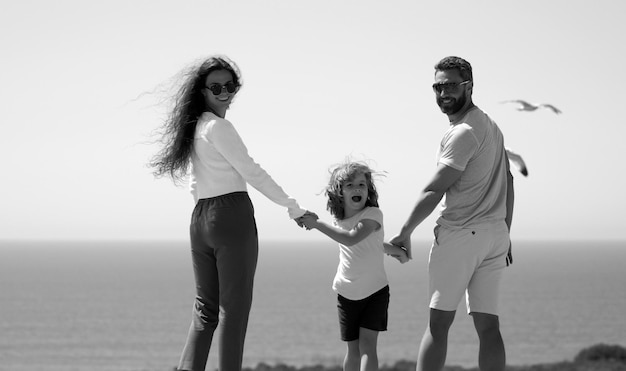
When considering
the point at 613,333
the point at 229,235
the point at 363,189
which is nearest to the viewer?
the point at 229,235

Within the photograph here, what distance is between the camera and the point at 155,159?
4652 mm

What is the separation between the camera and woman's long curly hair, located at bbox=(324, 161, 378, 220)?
16.2 feet

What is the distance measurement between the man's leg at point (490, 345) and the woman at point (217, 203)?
127cm

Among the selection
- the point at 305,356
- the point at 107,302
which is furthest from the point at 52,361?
the point at 107,302

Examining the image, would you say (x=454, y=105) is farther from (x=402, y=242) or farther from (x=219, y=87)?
(x=219, y=87)

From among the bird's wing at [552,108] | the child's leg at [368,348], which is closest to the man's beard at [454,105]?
the child's leg at [368,348]

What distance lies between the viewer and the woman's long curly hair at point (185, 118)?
4.52 m

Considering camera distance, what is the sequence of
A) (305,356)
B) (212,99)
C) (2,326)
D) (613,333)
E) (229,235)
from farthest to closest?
(2,326)
(613,333)
(305,356)
(212,99)
(229,235)

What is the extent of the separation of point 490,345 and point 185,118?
2.29m

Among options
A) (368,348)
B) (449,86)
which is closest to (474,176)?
(449,86)

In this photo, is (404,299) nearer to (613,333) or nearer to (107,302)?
(613,333)

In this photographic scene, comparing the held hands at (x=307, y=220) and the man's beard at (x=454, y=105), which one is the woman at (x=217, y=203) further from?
the man's beard at (x=454, y=105)

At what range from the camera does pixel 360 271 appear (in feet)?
16.1

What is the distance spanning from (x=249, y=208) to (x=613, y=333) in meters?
94.0
